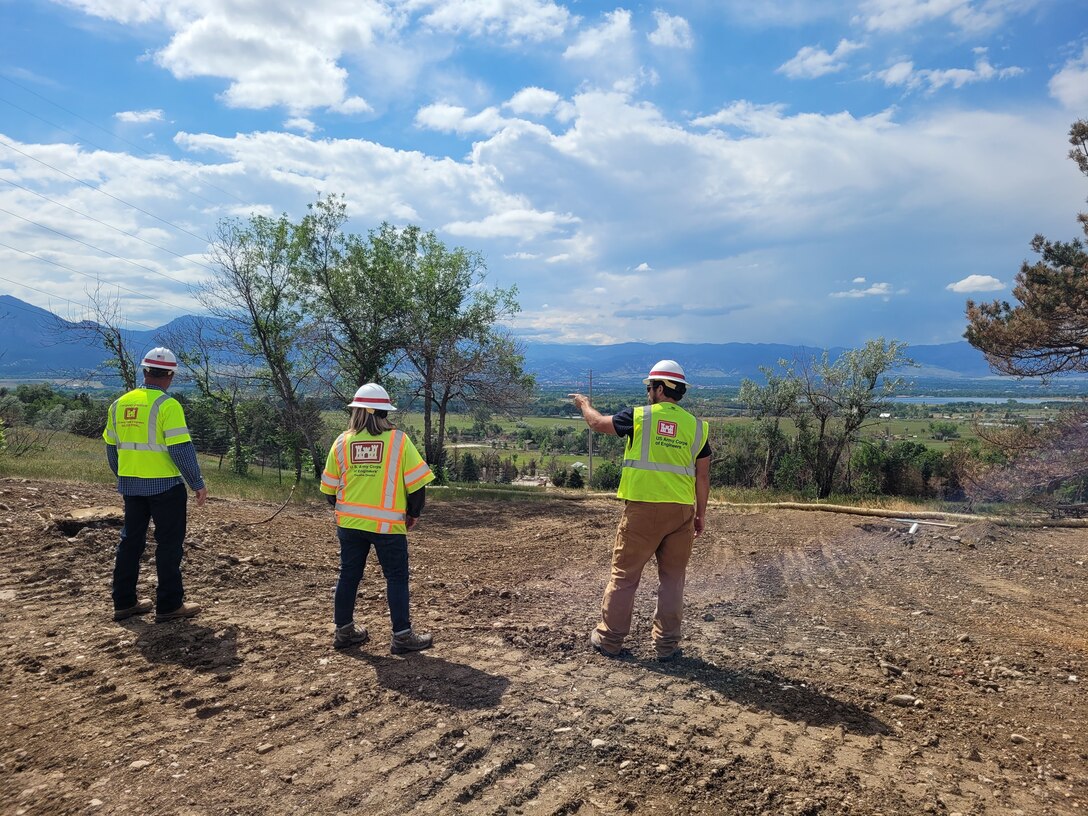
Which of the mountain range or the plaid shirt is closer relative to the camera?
the plaid shirt

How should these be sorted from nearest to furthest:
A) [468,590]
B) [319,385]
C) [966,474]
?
[468,590] < [319,385] < [966,474]

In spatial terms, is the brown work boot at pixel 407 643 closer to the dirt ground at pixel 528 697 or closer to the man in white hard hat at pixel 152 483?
the dirt ground at pixel 528 697

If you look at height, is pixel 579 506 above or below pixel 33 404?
below

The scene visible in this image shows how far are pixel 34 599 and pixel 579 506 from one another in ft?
34.9

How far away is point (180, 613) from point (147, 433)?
5.12 feet

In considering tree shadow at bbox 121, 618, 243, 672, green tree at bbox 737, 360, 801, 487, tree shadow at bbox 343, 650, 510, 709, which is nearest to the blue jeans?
tree shadow at bbox 343, 650, 510, 709

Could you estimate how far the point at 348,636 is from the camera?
189 inches

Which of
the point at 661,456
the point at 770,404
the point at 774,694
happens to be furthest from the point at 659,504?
the point at 770,404

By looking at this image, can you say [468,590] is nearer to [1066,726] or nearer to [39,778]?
[39,778]

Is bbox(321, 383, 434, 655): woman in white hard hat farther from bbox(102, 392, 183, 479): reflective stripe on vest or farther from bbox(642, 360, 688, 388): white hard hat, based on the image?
bbox(642, 360, 688, 388): white hard hat

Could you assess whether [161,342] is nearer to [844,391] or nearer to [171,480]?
[171,480]

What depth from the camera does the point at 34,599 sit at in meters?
5.56

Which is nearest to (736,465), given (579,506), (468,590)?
(579,506)

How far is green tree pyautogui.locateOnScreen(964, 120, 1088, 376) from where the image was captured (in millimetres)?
12547
